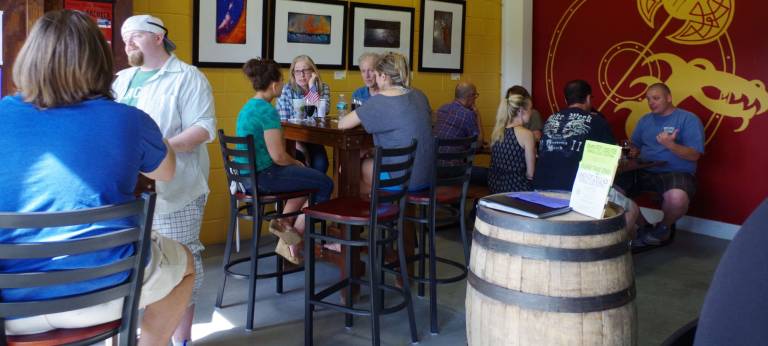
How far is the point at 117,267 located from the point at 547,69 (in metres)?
5.67

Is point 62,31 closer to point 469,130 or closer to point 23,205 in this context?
point 23,205

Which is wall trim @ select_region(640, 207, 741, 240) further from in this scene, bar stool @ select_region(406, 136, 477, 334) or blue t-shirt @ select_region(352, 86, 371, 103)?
bar stool @ select_region(406, 136, 477, 334)

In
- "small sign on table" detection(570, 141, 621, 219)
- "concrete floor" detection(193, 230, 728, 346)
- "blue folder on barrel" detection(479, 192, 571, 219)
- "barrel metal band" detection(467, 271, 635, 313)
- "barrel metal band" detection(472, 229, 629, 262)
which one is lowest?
"concrete floor" detection(193, 230, 728, 346)

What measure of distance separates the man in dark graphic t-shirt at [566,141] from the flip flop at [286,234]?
148 cm

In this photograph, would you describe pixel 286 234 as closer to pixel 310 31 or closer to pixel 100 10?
pixel 100 10

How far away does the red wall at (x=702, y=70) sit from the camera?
541 cm

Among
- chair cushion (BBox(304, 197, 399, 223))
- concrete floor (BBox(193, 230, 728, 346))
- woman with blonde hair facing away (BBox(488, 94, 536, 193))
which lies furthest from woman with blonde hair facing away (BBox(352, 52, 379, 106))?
chair cushion (BBox(304, 197, 399, 223))

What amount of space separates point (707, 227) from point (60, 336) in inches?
205

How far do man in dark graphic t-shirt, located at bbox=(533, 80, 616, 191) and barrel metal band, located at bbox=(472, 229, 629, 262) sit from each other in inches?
83.2

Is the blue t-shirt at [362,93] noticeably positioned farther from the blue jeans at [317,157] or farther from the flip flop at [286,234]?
the flip flop at [286,234]

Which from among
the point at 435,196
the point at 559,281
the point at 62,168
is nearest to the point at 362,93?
the point at 435,196

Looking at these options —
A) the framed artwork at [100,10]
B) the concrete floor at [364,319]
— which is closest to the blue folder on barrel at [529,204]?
the concrete floor at [364,319]

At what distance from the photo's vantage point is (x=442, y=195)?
3.90 metres

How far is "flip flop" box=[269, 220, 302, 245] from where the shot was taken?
12.4 feet
